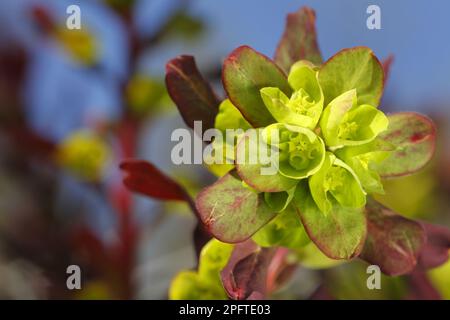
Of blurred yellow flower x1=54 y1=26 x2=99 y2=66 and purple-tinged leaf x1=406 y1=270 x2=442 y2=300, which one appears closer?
purple-tinged leaf x1=406 y1=270 x2=442 y2=300

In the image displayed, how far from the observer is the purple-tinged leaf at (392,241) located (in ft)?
1.52

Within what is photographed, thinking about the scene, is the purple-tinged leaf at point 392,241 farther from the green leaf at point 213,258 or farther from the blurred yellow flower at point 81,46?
the blurred yellow flower at point 81,46

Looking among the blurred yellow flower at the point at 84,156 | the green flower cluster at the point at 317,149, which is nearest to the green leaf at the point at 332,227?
the green flower cluster at the point at 317,149

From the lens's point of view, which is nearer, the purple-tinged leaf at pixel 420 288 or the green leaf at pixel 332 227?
the green leaf at pixel 332 227

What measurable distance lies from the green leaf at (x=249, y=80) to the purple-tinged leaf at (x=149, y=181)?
0.09 meters

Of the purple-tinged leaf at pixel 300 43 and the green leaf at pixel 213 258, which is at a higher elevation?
the purple-tinged leaf at pixel 300 43

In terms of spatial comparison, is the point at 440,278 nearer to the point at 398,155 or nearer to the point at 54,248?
the point at 398,155

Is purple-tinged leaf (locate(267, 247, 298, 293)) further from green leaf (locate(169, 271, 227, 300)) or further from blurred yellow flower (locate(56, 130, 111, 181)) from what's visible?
blurred yellow flower (locate(56, 130, 111, 181))

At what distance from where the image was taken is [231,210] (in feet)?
1.39

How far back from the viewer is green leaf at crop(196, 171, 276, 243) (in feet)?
1.37

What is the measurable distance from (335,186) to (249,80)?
85mm

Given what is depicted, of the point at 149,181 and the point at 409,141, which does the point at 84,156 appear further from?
the point at 409,141

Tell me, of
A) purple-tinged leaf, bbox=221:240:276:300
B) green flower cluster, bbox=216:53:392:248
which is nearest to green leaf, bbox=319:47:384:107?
green flower cluster, bbox=216:53:392:248

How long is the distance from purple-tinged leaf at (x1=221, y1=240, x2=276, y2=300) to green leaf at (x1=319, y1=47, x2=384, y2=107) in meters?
0.12
